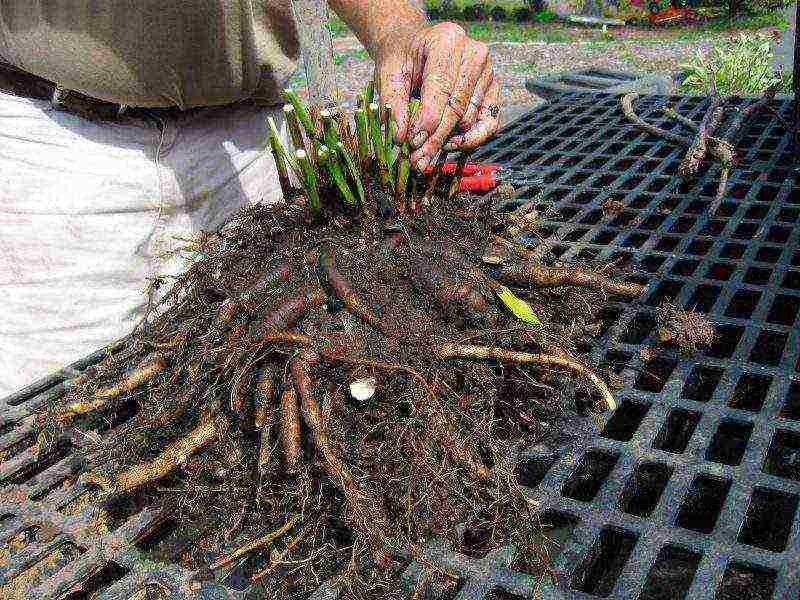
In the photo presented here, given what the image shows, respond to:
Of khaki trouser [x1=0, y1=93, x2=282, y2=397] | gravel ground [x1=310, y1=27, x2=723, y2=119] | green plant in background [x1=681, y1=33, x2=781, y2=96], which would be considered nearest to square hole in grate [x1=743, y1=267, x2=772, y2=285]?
khaki trouser [x1=0, y1=93, x2=282, y2=397]

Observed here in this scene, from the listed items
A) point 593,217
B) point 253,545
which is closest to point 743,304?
point 593,217

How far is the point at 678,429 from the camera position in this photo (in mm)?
1404

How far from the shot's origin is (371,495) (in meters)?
1.11

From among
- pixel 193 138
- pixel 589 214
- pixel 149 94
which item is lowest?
A: pixel 589 214

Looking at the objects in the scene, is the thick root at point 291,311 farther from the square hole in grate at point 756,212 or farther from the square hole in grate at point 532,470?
the square hole in grate at point 756,212

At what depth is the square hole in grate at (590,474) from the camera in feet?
3.92

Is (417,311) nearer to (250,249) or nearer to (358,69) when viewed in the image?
(250,249)

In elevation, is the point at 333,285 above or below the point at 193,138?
below

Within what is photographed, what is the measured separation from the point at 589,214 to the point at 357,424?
3.64ft

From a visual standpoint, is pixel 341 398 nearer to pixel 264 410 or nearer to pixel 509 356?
pixel 264 410

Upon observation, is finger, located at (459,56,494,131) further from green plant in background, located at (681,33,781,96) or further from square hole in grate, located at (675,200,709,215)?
green plant in background, located at (681,33,781,96)

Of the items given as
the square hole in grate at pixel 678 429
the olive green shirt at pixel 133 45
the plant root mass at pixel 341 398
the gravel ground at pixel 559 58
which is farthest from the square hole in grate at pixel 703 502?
the gravel ground at pixel 559 58

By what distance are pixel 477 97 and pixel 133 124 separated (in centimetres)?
102

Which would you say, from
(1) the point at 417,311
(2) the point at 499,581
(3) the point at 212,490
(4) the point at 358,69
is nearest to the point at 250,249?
(1) the point at 417,311
